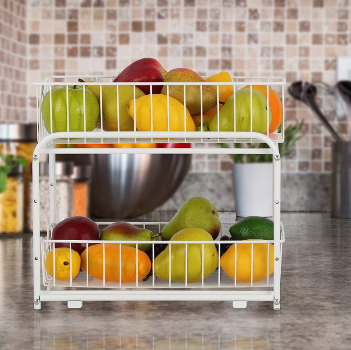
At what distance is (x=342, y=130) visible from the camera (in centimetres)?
240

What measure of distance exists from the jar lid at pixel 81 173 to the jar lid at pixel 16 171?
0.61 feet

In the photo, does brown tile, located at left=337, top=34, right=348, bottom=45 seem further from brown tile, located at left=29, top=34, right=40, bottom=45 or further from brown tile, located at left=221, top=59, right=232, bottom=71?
brown tile, located at left=29, top=34, right=40, bottom=45

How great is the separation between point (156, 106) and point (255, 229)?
264 mm

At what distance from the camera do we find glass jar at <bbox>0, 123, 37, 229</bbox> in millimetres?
1764

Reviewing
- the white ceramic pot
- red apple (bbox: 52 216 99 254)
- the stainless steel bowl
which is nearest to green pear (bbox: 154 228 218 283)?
red apple (bbox: 52 216 99 254)

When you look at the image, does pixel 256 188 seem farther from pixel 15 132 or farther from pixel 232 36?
pixel 15 132

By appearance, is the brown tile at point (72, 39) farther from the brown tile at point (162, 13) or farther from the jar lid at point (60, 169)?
the jar lid at point (60, 169)

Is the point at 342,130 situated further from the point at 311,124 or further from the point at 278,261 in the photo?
the point at 278,261

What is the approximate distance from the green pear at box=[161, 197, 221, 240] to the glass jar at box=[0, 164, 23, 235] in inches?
32.0

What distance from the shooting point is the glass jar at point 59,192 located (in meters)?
Answer: 1.77

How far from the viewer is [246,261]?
0.94 metres

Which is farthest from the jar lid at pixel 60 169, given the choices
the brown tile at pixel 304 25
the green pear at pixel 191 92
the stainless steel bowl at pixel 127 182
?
the brown tile at pixel 304 25

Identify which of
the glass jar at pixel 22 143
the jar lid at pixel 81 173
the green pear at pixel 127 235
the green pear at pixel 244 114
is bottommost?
the green pear at pixel 127 235

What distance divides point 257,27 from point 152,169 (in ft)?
2.44
